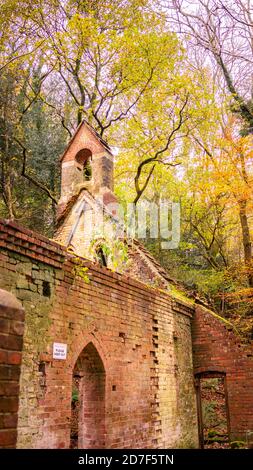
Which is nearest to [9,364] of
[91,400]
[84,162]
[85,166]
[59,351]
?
[59,351]

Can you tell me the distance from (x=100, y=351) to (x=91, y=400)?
35.7 inches

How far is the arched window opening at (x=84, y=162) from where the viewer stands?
1584 cm

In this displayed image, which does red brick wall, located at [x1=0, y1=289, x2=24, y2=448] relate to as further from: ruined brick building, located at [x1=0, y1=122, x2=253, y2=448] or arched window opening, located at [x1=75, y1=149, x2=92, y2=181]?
arched window opening, located at [x1=75, y1=149, x2=92, y2=181]

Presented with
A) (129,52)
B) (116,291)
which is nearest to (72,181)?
(129,52)

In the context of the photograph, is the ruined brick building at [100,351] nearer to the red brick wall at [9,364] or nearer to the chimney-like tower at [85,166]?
the red brick wall at [9,364]

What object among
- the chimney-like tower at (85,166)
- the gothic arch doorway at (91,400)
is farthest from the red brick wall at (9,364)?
the chimney-like tower at (85,166)

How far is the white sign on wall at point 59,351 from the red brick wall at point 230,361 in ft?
23.7

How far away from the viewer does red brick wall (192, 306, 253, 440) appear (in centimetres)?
1150

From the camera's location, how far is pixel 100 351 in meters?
7.32

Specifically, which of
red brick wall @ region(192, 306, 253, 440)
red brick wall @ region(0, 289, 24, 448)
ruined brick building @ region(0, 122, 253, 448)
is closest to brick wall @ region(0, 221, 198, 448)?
ruined brick building @ region(0, 122, 253, 448)

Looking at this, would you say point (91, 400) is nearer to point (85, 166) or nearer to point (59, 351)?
point (59, 351)

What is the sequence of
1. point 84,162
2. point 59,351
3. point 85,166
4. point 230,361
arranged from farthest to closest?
point 85,166, point 84,162, point 230,361, point 59,351

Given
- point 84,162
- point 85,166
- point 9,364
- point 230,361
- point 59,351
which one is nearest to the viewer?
point 9,364

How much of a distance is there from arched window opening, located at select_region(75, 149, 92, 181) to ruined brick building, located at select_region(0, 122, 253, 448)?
2.40 meters
